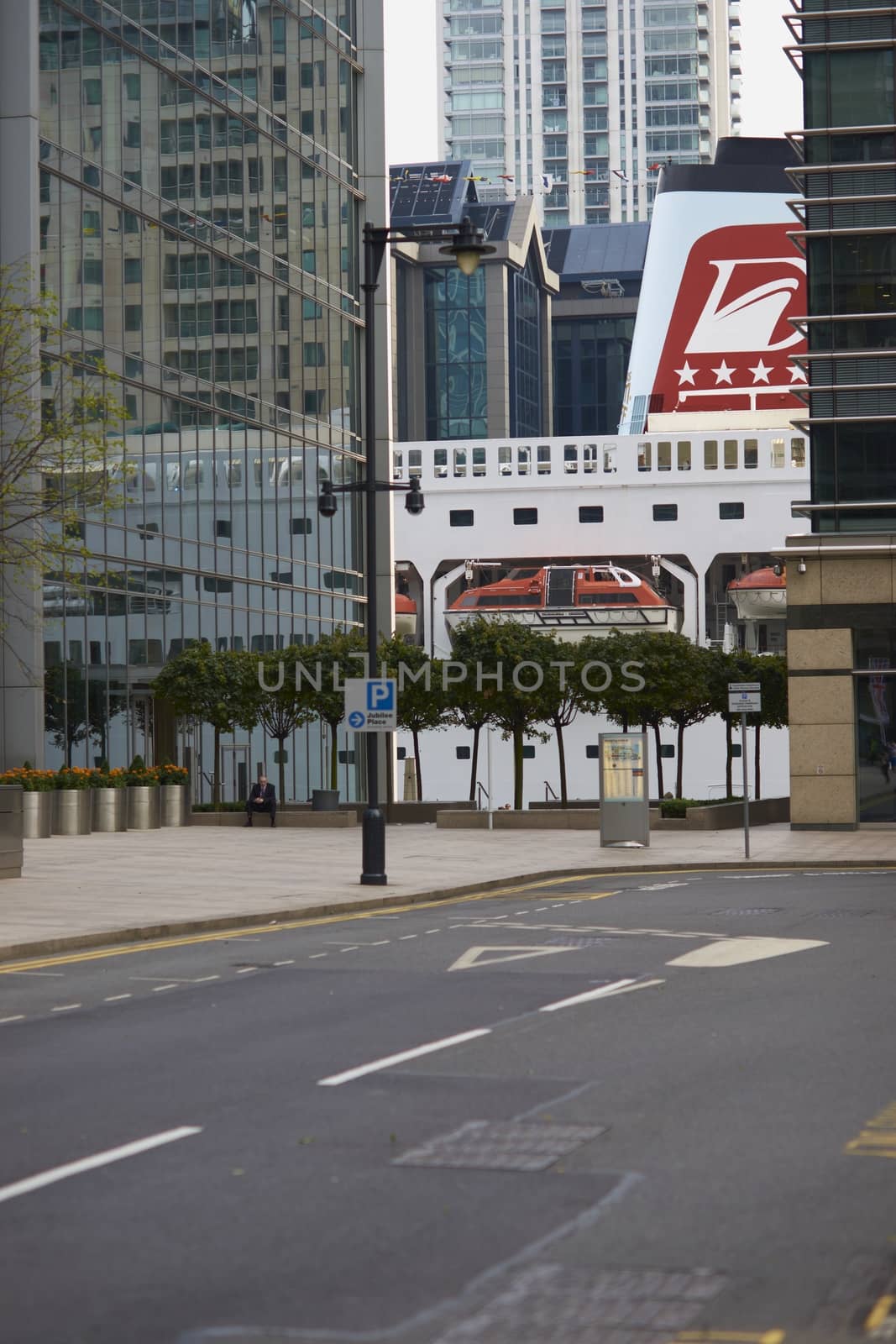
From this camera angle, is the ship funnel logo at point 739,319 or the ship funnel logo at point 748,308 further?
the ship funnel logo at point 739,319

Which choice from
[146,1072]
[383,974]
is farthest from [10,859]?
[146,1072]

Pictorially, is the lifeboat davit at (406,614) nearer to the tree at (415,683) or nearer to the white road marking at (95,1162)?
the tree at (415,683)

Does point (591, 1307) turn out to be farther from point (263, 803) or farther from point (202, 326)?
point (202, 326)

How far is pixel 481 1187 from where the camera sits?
22.0 feet

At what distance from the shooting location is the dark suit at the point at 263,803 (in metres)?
41.5

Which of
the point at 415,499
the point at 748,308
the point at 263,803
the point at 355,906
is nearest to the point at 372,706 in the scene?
the point at 355,906

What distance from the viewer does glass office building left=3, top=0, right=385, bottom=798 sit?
4222cm

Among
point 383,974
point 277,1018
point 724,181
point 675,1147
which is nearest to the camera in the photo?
point 675,1147

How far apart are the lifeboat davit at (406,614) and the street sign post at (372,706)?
60599 mm

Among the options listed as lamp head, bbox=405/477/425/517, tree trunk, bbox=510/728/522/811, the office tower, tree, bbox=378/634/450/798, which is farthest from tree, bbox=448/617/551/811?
lamp head, bbox=405/477/425/517

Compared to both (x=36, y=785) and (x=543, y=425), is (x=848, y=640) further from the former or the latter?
(x=543, y=425)

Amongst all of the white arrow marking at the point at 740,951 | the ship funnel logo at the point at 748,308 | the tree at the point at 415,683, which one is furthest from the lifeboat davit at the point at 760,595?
the white arrow marking at the point at 740,951

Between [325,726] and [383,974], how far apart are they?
42413 millimetres

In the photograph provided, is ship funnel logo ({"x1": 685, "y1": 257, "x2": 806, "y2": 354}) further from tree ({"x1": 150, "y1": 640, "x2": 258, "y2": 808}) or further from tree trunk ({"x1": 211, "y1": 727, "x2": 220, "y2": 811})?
tree ({"x1": 150, "y1": 640, "x2": 258, "y2": 808})
